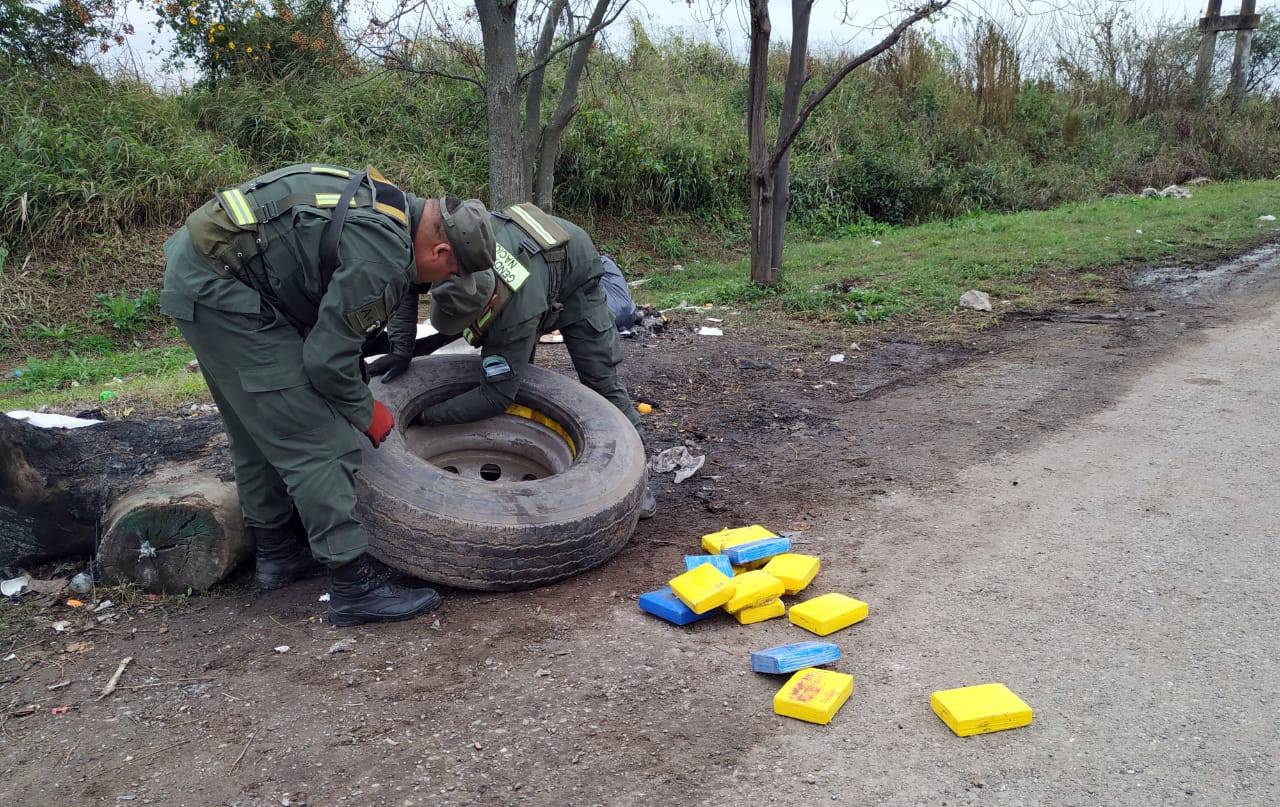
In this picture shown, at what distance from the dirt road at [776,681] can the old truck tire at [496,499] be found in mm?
159

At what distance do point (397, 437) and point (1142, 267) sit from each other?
864cm

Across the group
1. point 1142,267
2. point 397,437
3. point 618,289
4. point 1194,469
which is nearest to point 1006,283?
point 1142,267

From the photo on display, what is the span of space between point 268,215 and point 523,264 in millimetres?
1166

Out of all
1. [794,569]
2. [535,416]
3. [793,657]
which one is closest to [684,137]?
[535,416]

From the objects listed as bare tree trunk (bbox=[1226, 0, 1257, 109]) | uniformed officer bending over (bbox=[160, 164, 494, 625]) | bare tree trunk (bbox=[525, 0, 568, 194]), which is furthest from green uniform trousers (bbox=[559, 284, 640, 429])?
bare tree trunk (bbox=[1226, 0, 1257, 109])

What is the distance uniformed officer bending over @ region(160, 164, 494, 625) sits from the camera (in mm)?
3031

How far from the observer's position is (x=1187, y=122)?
59.3ft

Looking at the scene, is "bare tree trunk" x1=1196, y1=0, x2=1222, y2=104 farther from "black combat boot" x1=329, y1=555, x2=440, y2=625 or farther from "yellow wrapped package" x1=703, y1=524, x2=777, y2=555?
"black combat boot" x1=329, y1=555, x2=440, y2=625

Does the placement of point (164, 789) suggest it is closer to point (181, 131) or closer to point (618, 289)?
point (618, 289)

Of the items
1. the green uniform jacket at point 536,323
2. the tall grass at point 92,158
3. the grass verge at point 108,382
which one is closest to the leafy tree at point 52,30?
the tall grass at point 92,158

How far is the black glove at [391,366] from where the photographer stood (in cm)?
415

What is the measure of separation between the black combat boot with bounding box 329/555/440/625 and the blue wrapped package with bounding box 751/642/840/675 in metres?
1.28

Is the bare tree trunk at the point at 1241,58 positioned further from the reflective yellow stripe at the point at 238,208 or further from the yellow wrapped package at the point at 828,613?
the reflective yellow stripe at the point at 238,208

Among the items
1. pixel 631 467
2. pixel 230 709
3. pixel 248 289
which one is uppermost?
pixel 248 289
